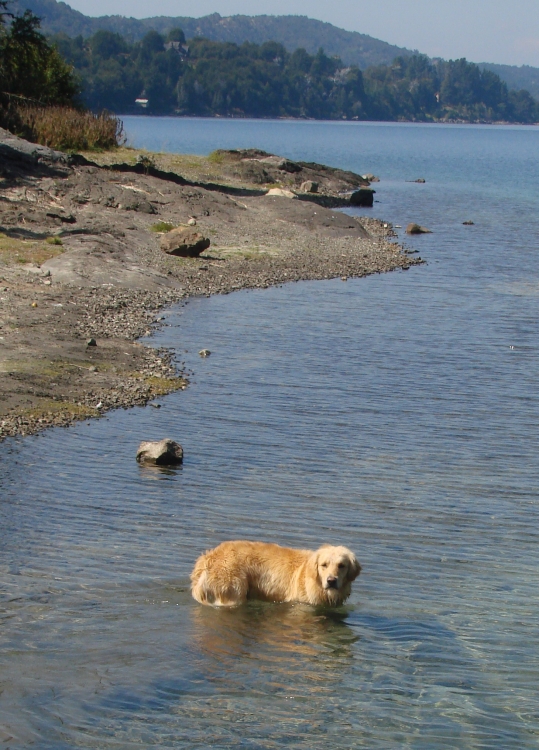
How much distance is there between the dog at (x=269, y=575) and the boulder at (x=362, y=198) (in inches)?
1716

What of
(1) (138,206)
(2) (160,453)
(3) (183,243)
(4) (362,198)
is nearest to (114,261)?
(3) (183,243)

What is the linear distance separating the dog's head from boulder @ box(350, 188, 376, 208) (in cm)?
4381

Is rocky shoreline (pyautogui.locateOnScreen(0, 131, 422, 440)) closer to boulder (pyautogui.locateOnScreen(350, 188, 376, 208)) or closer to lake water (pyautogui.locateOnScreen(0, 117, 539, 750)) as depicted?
lake water (pyautogui.locateOnScreen(0, 117, 539, 750))

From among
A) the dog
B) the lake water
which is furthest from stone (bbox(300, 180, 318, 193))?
the dog

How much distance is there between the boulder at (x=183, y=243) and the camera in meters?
28.9

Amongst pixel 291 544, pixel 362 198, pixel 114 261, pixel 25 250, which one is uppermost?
pixel 362 198

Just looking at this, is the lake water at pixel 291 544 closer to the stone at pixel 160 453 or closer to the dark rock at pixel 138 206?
the stone at pixel 160 453

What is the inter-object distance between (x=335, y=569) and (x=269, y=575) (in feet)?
2.48

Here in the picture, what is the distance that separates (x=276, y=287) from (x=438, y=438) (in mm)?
13508

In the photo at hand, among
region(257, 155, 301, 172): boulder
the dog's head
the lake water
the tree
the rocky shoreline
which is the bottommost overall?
the lake water

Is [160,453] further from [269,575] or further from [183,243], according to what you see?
[183,243]

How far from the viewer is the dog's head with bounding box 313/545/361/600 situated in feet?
29.3

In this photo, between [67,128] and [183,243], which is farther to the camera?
[67,128]

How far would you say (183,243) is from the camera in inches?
1139
